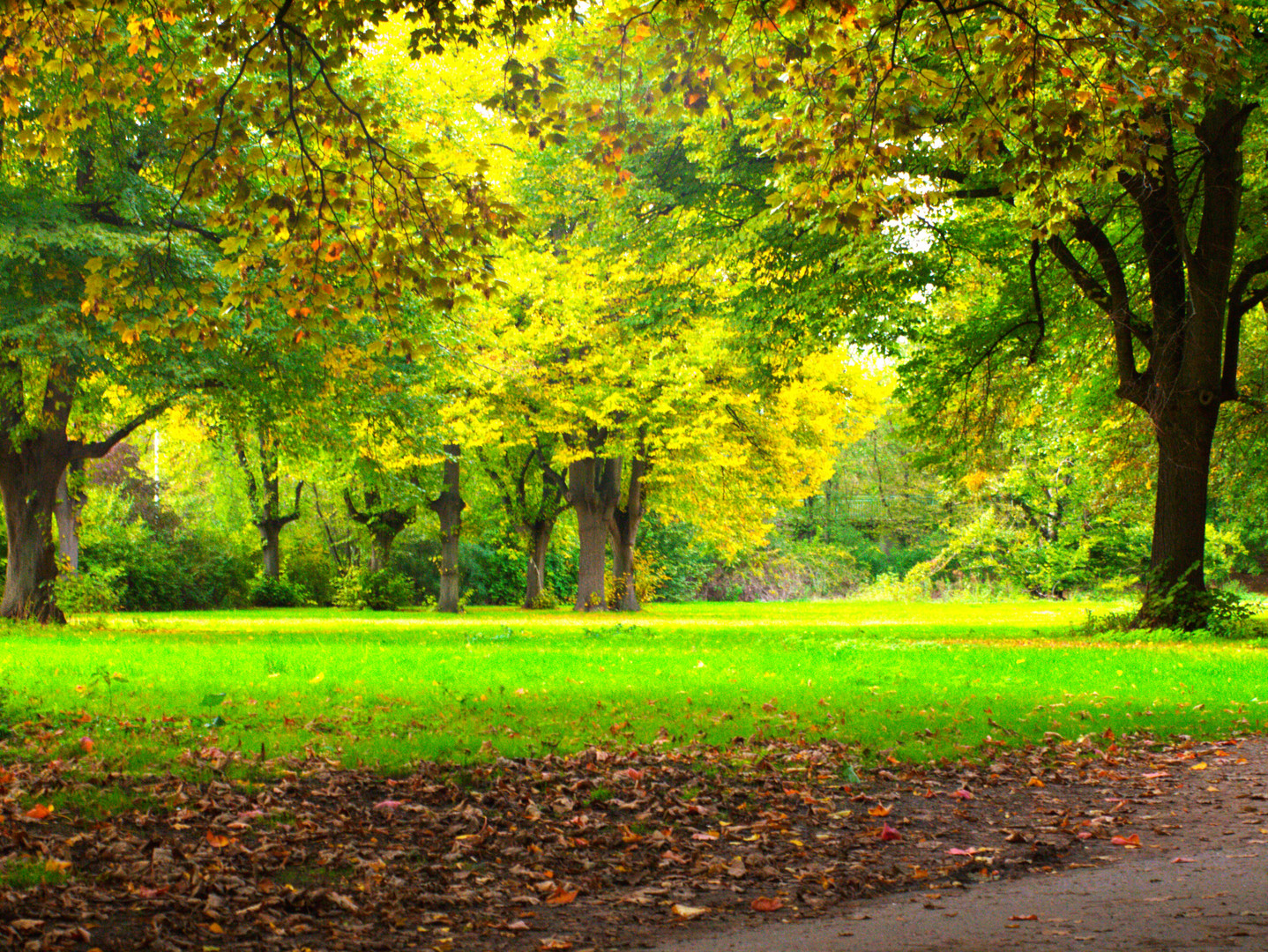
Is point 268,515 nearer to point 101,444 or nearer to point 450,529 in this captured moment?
point 450,529

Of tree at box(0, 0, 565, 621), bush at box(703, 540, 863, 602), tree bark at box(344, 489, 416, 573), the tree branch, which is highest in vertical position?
tree at box(0, 0, 565, 621)

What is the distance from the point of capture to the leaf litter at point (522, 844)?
4379 millimetres

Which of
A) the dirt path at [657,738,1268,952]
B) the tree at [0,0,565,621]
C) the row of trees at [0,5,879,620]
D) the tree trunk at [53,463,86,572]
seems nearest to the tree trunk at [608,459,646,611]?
the row of trees at [0,5,879,620]

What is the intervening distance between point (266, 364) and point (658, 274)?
8.73m

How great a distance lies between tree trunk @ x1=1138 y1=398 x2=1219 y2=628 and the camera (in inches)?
670

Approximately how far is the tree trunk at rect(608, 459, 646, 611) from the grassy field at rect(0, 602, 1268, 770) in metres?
16.3

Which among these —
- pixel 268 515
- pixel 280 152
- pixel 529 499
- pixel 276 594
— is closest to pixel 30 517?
pixel 280 152

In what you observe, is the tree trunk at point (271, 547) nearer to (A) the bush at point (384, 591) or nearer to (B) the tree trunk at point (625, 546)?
(A) the bush at point (384, 591)

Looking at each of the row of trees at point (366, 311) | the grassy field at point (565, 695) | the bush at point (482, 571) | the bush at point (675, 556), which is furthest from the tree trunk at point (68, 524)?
the bush at point (675, 556)

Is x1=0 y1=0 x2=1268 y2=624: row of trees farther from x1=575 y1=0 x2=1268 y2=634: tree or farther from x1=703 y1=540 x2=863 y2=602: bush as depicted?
x1=703 y1=540 x2=863 y2=602: bush

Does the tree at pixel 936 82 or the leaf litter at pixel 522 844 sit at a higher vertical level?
the tree at pixel 936 82

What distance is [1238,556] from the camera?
51.1 meters

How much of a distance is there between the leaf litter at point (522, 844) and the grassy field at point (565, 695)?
57 cm

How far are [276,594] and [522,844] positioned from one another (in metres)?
35.3
